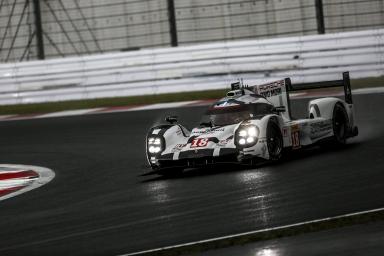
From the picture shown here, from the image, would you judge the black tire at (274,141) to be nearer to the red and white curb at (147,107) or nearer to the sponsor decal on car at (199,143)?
the sponsor decal on car at (199,143)

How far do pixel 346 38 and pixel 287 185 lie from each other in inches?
417

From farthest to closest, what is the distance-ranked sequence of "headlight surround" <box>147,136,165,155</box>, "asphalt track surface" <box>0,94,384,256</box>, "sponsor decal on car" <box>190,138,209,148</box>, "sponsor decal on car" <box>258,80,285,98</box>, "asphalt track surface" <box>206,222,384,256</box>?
1. "sponsor decal on car" <box>258,80,285,98</box>
2. "headlight surround" <box>147,136,165,155</box>
3. "sponsor decal on car" <box>190,138,209,148</box>
4. "asphalt track surface" <box>0,94,384,256</box>
5. "asphalt track surface" <box>206,222,384,256</box>

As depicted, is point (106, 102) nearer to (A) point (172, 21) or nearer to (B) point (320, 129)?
(A) point (172, 21)

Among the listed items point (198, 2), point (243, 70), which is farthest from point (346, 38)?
point (198, 2)


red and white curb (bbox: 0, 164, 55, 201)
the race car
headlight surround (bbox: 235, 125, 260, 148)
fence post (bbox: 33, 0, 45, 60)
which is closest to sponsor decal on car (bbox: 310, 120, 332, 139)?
the race car

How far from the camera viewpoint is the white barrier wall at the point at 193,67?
65.5ft

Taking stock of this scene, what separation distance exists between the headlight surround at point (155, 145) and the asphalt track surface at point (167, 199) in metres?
0.36

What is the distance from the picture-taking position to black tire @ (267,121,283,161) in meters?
11.7

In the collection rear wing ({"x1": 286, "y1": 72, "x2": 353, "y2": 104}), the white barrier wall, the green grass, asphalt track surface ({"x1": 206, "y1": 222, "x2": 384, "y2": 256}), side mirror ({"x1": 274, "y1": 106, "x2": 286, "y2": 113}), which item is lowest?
asphalt track surface ({"x1": 206, "y1": 222, "x2": 384, "y2": 256})

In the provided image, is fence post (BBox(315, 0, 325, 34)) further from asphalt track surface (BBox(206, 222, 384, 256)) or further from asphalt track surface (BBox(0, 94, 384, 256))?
asphalt track surface (BBox(206, 222, 384, 256))

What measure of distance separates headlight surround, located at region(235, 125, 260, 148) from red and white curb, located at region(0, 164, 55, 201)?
2.63 metres

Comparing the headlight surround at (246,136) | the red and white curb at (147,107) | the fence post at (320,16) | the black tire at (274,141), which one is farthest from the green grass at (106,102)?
the headlight surround at (246,136)

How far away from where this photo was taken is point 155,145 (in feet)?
39.8

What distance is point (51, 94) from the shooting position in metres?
22.8
